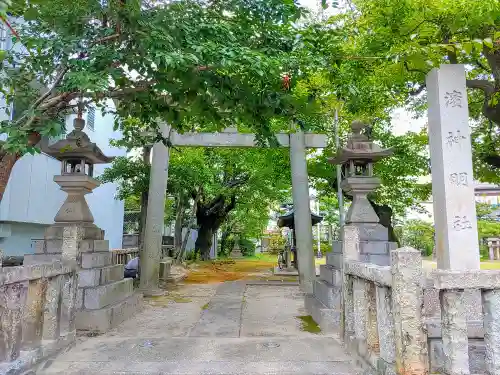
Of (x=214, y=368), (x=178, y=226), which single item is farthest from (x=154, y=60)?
(x=178, y=226)

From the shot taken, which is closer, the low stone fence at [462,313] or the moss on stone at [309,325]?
the low stone fence at [462,313]

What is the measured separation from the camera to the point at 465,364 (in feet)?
9.53

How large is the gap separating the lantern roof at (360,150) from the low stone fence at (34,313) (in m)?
4.94

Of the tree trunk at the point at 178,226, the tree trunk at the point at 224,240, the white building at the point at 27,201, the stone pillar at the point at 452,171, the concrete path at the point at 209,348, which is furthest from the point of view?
the tree trunk at the point at 224,240

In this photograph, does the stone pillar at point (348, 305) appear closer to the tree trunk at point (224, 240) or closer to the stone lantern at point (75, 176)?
the stone lantern at point (75, 176)

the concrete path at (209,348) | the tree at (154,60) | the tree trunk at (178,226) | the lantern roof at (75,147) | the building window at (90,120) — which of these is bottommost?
the concrete path at (209,348)

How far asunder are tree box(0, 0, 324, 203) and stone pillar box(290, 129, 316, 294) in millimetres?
5920

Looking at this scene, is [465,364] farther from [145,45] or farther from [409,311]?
[145,45]

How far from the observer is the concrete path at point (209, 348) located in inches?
161

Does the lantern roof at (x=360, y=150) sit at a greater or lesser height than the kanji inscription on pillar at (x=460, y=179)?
greater

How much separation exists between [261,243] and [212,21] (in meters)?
40.9

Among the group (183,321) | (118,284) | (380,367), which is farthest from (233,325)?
A: (380,367)

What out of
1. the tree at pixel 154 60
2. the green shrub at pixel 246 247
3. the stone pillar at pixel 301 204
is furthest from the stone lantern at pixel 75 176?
the green shrub at pixel 246 247

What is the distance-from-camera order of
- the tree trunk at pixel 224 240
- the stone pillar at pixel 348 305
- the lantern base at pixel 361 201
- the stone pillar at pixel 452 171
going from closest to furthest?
1. the stone pillar at pixel 348 305
2. the stone pillar at pixel 452 171
3. the lantern base at pixel 361 201
4. the tree trunk at pixel 224 240
